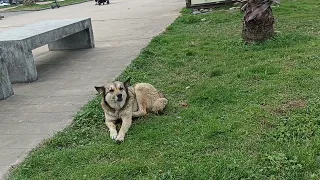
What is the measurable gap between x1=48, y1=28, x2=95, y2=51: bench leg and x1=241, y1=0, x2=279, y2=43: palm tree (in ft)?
13.2

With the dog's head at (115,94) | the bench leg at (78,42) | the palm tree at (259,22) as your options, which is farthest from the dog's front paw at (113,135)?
the bench leg at (78,42)

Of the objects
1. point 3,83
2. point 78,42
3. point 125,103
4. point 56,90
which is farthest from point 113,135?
point 78,42

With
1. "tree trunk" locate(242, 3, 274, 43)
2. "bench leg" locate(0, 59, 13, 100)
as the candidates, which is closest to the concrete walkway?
"bench leg" locate(0, 59, 13, 100)

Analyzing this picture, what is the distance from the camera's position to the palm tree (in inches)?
333

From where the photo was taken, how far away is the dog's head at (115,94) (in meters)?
4.72

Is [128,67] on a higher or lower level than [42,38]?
lower

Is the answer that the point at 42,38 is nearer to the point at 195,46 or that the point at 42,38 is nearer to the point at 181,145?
the point at 195,46

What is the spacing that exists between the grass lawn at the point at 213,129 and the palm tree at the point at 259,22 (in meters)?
0.60

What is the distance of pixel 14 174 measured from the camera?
159 inches

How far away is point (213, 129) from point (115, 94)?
1.12 meters

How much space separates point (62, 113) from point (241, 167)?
2872 millimetres

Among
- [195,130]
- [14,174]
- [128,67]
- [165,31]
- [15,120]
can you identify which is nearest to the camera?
[14,174]

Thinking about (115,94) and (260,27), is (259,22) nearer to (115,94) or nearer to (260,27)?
(260,27)

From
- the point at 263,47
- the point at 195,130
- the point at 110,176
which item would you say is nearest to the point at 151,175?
the point at 110,176
